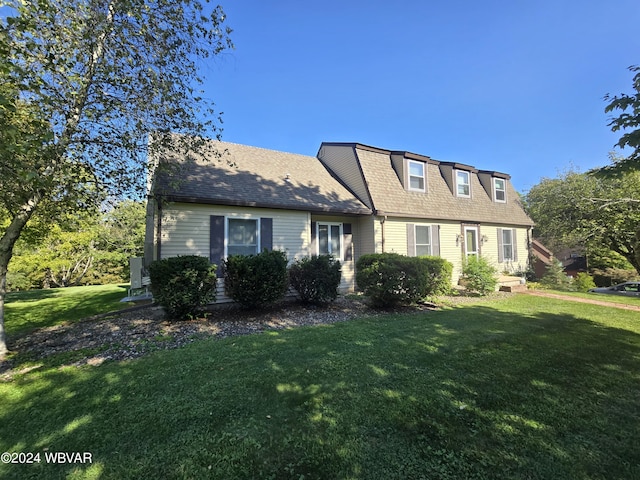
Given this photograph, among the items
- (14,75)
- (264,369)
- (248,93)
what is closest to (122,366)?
(264,369)

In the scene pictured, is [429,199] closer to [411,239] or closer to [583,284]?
[411,239]

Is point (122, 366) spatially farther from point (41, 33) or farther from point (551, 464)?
point (41, 33)

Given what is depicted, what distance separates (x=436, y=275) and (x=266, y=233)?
5356 mm

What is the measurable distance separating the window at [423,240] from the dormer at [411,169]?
1802 mm

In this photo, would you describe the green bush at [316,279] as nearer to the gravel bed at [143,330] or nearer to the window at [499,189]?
the gravel bed at [143,330]

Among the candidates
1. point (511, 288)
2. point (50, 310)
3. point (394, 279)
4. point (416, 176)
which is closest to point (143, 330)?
point (50, 310)

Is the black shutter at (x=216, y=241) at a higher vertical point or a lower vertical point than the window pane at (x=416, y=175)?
lower

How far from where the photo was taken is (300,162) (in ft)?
44.9

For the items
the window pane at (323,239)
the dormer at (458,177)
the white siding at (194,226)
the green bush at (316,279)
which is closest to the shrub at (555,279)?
the dormer at (458,177)

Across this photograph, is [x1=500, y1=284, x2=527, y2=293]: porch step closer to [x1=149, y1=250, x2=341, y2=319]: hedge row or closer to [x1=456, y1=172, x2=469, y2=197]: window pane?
[x1=456, y1=172, x2=469, y2=197]: window pane

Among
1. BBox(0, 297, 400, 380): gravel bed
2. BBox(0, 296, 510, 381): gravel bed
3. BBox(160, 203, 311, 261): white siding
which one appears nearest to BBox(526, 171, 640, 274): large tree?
BBox(0, 296, 510, 381): gravel bed

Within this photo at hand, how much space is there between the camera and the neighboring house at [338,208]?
27.7ft

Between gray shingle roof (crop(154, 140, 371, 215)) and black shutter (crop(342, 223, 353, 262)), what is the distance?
928 mm

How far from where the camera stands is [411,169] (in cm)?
1315
